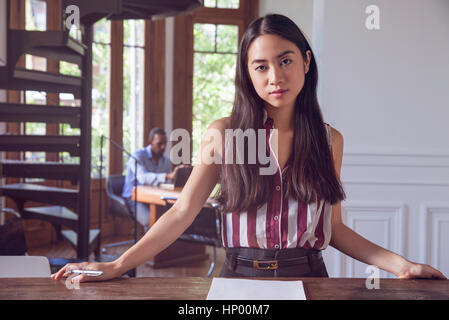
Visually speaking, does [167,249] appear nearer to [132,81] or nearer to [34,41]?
[34,41]

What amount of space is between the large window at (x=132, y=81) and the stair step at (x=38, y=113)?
2.59 metres

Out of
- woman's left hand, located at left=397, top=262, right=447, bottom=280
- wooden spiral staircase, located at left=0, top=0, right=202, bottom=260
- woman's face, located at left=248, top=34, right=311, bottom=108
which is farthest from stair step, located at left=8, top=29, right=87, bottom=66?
woman's left hand, located at left=397, top=262, right=447, bottom=280

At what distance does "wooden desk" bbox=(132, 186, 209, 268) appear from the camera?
4273mm

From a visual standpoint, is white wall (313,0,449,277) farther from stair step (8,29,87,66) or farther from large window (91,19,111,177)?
large window (91,19,111,177)

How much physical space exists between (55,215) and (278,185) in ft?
10.1

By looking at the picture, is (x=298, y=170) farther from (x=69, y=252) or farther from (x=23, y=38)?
(x=69, y=252)

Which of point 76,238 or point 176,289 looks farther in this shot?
point 76,238

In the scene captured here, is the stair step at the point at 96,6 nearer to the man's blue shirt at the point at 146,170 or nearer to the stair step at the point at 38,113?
the stair step at the point at 38,113

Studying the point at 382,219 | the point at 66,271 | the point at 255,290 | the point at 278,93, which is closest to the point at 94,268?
the point at 66,271

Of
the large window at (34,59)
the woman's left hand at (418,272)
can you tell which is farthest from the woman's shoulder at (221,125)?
the large window at (34,59)

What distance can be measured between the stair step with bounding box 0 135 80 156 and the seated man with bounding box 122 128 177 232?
120 centimetres

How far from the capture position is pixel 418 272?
121 cm

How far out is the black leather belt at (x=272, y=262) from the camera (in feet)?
4.31

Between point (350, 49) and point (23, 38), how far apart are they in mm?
2135
